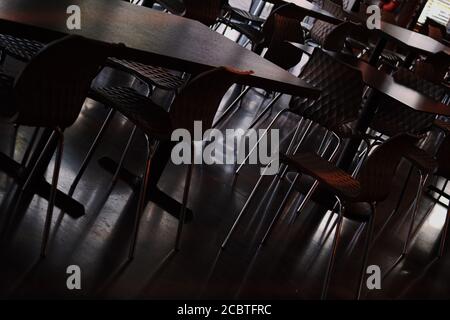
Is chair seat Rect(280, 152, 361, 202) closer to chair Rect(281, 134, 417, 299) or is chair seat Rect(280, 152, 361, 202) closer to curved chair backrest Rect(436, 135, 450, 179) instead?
chair Rect(281, 134, 417, 299)

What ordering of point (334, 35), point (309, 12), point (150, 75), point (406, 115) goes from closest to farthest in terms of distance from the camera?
point (150, 75) < point (406, 115) < point (334, 35) < point (309, 12)

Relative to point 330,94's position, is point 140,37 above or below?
above

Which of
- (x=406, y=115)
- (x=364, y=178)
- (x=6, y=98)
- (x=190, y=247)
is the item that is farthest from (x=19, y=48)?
(x=406, y=115)

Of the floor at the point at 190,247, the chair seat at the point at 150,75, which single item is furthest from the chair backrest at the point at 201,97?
the chair seat at the point at 150,75

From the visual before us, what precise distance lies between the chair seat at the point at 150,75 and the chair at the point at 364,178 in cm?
69

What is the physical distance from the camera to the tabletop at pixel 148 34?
2.50 meters

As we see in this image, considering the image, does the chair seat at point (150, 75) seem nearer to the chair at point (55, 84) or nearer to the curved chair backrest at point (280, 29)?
the chair at point (55, 84)

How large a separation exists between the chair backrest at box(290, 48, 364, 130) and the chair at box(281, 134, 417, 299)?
54 cm

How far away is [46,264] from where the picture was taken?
269 cm

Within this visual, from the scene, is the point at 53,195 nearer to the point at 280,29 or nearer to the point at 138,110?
the point at 138,110

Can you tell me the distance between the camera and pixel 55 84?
8.00ft

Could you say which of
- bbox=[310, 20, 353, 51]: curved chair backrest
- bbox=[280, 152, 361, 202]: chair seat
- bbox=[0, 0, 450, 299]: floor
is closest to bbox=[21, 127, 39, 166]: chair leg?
bbox=[0, 0, 450, 299]: floor

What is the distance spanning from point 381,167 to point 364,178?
0.09 m
